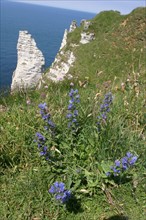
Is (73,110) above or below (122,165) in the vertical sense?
above

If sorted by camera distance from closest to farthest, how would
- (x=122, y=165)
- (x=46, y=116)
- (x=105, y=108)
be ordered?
1. (x=122, y=165)
2. (x=46, y=116)
3. (x=105, y=108)

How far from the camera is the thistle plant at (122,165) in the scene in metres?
4.41

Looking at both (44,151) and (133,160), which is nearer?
(133,160)

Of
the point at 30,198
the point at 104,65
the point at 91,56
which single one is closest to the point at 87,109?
the point at 30,198

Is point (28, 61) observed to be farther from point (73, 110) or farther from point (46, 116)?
point (46, 116)

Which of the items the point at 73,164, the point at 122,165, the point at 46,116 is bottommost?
the point at 73,164

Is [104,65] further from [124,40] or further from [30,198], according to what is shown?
[30,198]

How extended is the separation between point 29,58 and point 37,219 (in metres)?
38.4

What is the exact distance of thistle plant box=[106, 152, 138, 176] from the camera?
14.5 feet

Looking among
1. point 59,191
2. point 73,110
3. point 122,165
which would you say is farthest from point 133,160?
point 73,110

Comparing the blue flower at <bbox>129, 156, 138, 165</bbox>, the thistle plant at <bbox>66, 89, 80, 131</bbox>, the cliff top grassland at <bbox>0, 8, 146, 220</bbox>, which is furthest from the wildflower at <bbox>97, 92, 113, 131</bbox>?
the blue flower at <bbox>129, 156, 138, 165</bbox>

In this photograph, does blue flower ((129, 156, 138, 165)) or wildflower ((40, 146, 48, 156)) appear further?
wildflower ((40, 146, 48, 156))

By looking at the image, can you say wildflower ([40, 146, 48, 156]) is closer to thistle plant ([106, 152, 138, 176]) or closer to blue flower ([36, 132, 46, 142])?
blue flower ([36, 132, 46, 142])

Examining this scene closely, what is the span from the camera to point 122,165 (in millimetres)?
4512
